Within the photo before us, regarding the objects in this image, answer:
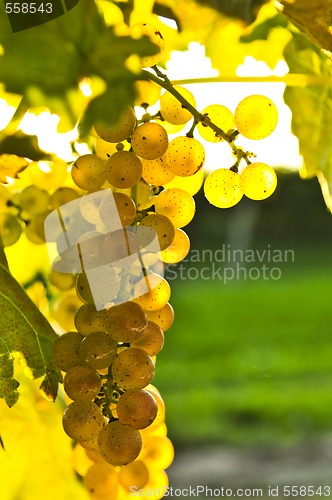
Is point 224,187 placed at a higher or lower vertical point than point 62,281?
higher

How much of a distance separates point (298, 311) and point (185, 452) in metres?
2.00

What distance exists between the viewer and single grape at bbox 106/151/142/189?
1.42 ft

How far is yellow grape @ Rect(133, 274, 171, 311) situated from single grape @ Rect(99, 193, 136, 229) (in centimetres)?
4

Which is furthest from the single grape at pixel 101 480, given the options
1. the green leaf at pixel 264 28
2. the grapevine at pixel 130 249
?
the green leaf at pixel 264 28

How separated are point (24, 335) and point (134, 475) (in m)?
0.12

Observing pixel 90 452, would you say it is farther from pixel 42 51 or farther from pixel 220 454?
pixel 220 454

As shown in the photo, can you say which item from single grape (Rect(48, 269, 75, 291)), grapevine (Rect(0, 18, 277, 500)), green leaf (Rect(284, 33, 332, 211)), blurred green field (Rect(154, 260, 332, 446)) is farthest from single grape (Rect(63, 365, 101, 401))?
blurred green field (Rect(154, 260, 332, 446))

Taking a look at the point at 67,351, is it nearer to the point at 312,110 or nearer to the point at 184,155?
the point at 184,155

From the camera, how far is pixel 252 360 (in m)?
4.66

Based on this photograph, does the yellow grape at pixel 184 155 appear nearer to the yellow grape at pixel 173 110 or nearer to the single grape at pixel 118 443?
the yellow grape at pixel 173 110

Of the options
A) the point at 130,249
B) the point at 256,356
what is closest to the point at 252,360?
the point at 256,356

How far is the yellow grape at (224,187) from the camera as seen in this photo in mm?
487

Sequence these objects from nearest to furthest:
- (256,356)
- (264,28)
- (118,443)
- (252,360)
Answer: (118,443) → (264,28) → (256,356) → (252,360)

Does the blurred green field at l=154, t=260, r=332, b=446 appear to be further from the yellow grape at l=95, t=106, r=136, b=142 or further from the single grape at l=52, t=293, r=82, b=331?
the yellow grape at l=95, t=106, r=136, b=142
